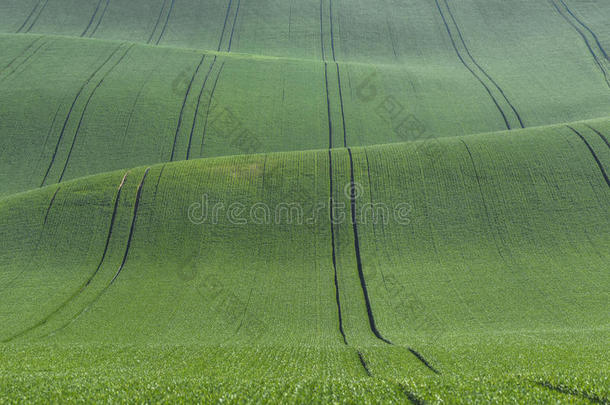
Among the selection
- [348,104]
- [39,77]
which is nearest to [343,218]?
[348,104]

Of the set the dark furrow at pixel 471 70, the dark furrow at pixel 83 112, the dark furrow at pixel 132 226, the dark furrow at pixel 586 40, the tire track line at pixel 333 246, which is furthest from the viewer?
the dark furrow at pixel 586 40

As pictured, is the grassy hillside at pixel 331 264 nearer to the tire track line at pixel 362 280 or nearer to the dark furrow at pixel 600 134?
the tire track line at pixel 362 280

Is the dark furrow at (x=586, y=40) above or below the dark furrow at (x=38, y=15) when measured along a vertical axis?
below

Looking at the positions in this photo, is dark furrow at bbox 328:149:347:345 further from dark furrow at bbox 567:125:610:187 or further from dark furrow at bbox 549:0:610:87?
dark furrow at bbox 549:0:610:87

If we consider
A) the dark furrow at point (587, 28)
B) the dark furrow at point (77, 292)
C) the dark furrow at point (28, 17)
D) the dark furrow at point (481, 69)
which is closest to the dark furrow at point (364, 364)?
the dark furrow at point (77, 292)

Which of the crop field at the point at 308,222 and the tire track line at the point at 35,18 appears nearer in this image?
the crop field at the point at 308,222

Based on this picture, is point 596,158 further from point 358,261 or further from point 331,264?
point 331,264

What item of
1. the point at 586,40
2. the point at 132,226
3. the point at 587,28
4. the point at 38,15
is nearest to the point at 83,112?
the point at 132,226

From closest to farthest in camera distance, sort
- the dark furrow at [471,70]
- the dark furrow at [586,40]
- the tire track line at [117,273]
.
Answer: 1. the tire track line at [117,273]
2. the dark furrow at [471,70]
3. the dark furrow at [586,40]

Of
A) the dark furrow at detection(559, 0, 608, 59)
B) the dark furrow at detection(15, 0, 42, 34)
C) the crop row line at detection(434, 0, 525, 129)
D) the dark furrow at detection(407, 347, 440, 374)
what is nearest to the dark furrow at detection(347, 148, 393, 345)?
the dark furrow at detection(407, 347, 440, 374)
